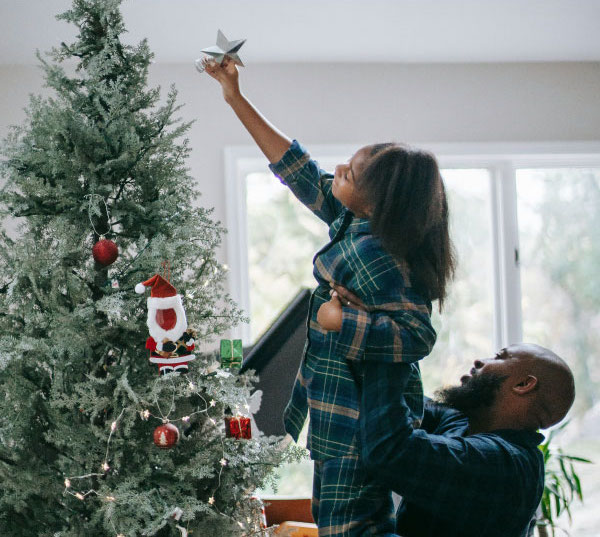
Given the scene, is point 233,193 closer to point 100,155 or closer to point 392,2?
point 392,2

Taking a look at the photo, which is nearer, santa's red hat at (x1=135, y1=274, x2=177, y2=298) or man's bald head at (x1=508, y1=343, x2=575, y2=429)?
santa's red hat at (x1=135, y1=274, x2=177, y2=298)

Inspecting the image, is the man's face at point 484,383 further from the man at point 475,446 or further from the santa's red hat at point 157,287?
the santa's red hat at point 157,287

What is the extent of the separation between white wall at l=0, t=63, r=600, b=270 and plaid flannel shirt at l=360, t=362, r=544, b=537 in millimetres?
1718

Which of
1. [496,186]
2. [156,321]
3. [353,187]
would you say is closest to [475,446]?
[353,187]

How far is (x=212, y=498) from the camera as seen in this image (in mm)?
1253

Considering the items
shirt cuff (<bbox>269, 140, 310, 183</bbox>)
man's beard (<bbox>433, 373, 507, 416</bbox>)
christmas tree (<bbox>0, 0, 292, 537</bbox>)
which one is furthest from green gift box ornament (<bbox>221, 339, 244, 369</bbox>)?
man's beard (<bbox>433, 373, 507, 416</bbox>)

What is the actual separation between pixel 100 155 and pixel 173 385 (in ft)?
1.60

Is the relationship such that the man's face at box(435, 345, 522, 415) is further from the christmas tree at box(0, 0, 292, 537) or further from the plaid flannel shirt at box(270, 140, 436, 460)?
the christmas tree at box(0, 0, 292, 537)

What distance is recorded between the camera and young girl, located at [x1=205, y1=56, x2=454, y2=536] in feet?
4.07

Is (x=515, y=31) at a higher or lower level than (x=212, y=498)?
higher

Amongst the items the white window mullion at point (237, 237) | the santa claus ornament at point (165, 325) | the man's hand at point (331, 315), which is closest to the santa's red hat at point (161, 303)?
the santa claus ornament at point (165, 325)

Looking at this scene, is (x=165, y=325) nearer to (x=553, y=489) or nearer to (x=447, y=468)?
(x=447, y=468)

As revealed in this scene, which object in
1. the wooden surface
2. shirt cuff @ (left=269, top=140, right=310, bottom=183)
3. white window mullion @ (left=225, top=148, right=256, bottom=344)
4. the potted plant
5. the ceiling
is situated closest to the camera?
shirt cuff @ (left=269, top=140, right=310, bottom=183)

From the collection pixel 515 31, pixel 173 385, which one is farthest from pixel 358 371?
pixel 515 31
